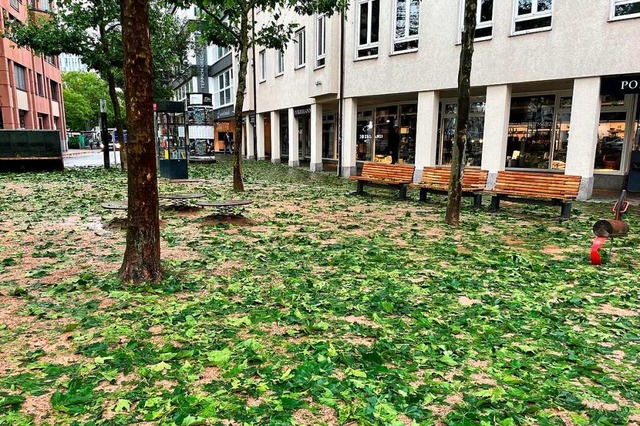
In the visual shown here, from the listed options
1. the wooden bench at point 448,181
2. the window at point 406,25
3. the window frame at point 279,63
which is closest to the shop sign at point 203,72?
the window frame at point 279,63

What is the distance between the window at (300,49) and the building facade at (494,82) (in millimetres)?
869

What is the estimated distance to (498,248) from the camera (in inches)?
288

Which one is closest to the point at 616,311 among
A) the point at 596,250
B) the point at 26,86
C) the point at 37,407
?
the point at 596,250

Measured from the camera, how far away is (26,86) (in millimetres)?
43375

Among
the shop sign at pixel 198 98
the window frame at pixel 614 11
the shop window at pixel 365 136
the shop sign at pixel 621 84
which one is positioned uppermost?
the window frame at pixel 614 11

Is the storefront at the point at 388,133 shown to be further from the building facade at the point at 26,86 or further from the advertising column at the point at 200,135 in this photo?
the building facade at the point at 26,86

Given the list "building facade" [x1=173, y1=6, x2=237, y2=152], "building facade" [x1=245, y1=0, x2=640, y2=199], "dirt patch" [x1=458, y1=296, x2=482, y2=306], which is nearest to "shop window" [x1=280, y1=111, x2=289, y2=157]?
"building facade" [x1=173, y1=6, x2=237, y2=152]

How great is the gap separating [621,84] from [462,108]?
635 cm

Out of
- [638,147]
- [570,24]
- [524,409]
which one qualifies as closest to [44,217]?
[524,409]

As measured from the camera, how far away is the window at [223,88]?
40725 millimetres

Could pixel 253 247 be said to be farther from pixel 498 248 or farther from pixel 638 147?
pixel 638 147

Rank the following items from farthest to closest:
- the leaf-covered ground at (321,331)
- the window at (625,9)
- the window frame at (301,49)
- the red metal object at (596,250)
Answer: the window frame at (301,49)
the window at (625,9)
the red metal object at (596,250)
the leaf-covered ground at (321,331)

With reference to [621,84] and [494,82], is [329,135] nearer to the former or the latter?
[494,82]

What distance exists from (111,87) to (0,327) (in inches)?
751
